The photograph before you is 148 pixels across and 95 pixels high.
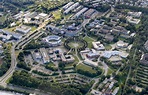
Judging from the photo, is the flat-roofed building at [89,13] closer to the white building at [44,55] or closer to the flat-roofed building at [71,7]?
the flat-roofed building at [71,7]

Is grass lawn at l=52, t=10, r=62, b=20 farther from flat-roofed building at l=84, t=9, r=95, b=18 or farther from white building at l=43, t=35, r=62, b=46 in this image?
white building at l=43, t=35, r=62, b=46

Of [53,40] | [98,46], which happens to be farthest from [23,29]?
[98,46]

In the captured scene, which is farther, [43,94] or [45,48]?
[45,48]

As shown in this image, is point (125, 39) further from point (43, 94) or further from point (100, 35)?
point (43, 94)

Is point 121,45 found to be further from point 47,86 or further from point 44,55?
point 47,86

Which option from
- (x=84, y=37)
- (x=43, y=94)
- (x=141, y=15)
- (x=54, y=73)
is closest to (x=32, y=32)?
(x=84, y=37)

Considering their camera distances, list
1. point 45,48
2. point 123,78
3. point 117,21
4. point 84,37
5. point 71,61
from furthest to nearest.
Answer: point 117,21
point 84,37
point 45,48
point 71,61
point 123,78

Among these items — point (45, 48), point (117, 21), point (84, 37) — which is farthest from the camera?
point (117, 21)

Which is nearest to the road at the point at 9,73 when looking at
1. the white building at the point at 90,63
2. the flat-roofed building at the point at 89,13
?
the white building at the point at 90,63
